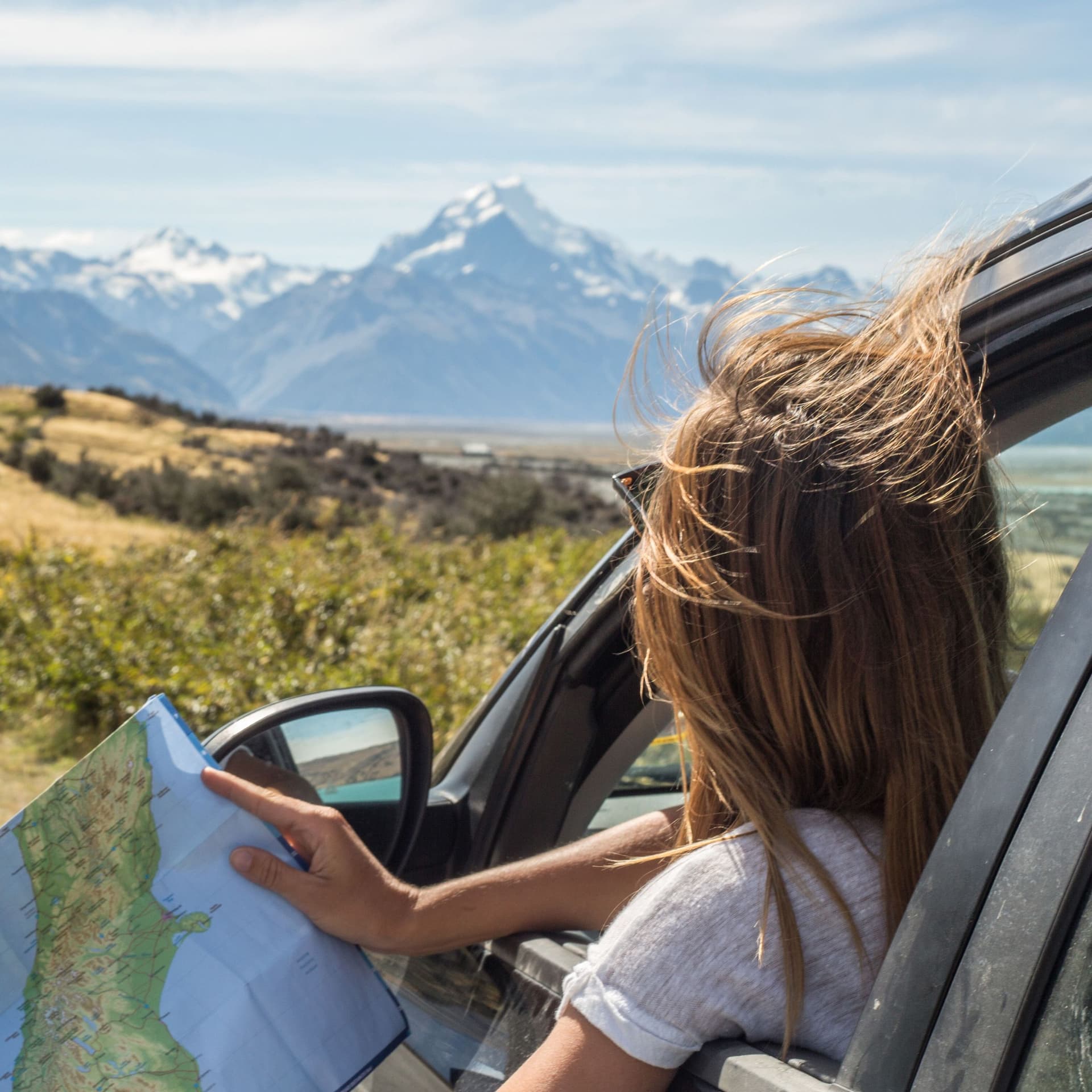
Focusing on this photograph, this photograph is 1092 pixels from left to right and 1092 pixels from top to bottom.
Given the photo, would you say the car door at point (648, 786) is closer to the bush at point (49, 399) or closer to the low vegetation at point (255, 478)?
the low vegetation at point (255, 478)

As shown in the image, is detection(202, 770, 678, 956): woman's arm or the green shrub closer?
detection(202, 770, 678, 956): woman's arm

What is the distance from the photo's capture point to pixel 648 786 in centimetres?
214

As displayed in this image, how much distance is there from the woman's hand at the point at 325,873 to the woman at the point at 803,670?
0.37m

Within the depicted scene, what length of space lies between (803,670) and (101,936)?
0.78 metres

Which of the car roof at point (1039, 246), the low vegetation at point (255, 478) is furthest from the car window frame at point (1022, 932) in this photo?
the low vegetation at point (255, 478)

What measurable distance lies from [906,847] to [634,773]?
3.65 feet

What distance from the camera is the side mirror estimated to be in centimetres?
171

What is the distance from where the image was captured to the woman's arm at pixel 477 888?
4.36ft

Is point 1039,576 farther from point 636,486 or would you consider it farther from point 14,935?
point 14,935

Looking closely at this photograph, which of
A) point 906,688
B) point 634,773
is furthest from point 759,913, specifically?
point 634,773

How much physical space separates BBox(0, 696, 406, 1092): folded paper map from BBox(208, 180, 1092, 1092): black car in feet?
0.74

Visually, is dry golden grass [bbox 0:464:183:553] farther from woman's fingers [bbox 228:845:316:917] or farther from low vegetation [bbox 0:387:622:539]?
woman's fingers [bbox 228:845:316:917]

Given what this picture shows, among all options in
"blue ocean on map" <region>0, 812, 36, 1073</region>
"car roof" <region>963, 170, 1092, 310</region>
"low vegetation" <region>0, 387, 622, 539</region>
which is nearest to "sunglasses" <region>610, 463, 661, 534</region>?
"car roof" <region>963, 170, 1092, 310</region>

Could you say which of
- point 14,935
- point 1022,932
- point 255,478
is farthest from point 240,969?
point 255,478
